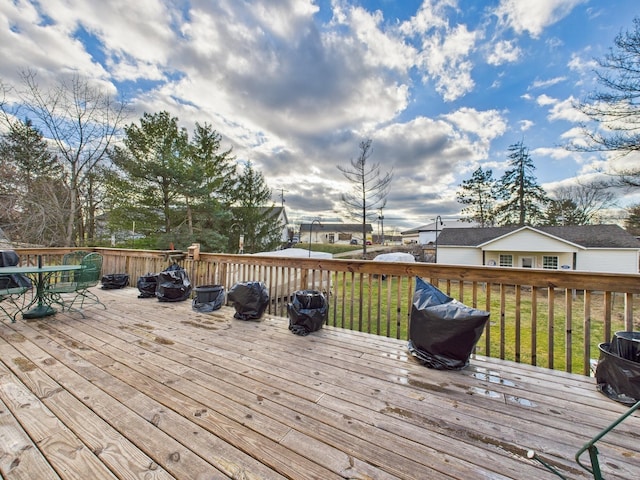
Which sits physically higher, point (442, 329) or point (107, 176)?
point (107, 176)

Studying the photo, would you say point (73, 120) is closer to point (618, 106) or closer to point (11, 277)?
point (11, 277)

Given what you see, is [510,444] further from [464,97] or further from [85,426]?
[464,97]

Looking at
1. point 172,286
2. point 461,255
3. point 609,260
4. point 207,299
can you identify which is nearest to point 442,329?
point 207,299

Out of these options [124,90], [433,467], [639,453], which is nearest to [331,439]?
[433,467]

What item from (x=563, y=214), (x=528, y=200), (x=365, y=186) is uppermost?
(x=528, y=200)

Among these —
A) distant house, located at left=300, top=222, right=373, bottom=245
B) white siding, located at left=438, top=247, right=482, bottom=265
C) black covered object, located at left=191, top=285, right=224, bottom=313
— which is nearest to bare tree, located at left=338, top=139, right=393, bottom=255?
white siding, located at left=438, top=247, right=482, bottom=265

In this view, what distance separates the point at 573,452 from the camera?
1269 millimetres

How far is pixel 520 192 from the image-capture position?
19672 mm

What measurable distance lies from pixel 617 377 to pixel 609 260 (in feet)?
56.7

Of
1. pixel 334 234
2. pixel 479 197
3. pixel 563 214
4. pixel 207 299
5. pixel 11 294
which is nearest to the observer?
pixel 11 294

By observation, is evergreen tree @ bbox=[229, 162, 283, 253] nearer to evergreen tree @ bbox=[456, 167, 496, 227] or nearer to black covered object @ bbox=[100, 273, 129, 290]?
black covered object @ bbox=[100, 273, 129, 290]

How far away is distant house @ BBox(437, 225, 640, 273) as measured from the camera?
12.9 metres

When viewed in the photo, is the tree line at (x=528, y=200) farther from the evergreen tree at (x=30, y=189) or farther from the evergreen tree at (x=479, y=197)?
the evergreen tree at (x=30, y=189)

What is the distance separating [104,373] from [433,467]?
2321 mm
